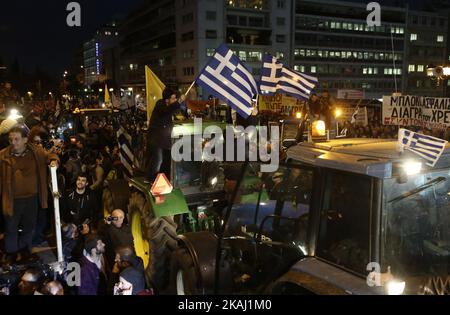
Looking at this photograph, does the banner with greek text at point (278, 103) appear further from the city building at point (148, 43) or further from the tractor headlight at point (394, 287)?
the city building at point (148, 43)

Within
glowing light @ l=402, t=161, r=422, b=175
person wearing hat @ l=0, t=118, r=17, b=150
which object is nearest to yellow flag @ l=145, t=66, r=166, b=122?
person wearing hat @ l=0, t=118, r=17, b=150

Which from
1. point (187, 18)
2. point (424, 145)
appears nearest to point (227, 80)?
point (424, 145)

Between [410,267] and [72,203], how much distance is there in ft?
18.2

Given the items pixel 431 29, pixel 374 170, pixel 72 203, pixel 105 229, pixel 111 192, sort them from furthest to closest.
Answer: pixel 431 29 < pixel 111 192 < pixel 72 203 < pixel 105 229 < pixel 374 170

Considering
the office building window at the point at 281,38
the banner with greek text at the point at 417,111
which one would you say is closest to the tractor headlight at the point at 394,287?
the banner with greek text at the point at 417,111

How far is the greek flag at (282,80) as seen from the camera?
22.4 feet

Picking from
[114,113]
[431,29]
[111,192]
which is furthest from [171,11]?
[111,192]

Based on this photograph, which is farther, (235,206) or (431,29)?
(431,29)

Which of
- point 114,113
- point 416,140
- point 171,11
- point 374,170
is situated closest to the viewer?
point 374,170

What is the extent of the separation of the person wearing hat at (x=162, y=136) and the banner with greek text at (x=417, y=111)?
15.3ft

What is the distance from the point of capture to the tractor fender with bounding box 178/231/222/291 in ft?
13.6

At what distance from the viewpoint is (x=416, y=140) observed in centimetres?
324

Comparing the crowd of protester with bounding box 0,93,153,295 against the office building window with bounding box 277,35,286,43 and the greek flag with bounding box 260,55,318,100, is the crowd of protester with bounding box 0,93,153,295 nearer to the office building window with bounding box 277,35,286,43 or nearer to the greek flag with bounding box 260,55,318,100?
the greek flag with bounding box 260,55,318,100

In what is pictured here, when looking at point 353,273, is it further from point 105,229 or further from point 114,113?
point 114,113
